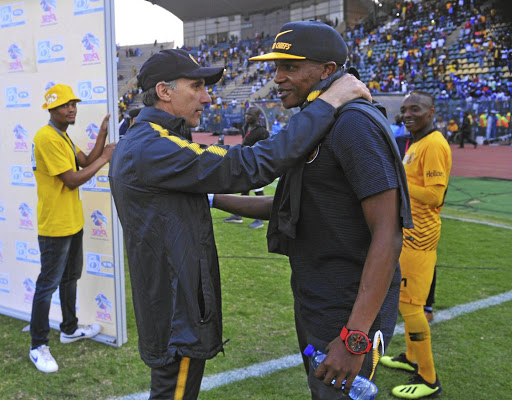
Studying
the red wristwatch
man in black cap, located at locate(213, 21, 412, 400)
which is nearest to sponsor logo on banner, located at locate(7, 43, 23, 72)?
man in black cap, located at locate(213, 21, 412, 400)

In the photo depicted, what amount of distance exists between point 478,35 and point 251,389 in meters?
32.0

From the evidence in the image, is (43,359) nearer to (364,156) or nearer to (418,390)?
(418,390)

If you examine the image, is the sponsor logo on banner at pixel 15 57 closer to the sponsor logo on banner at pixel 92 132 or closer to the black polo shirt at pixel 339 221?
the sponsor logo on banner at pixel 92 132

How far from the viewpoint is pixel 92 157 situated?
4023 mm

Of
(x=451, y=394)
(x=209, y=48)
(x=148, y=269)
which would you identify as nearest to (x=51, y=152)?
(x=148, y=269)

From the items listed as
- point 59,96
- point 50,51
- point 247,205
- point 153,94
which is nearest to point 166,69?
point 153,94

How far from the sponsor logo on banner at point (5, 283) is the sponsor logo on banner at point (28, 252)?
1.12 ft

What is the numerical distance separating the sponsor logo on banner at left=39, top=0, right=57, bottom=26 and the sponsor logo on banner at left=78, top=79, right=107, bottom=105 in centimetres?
65

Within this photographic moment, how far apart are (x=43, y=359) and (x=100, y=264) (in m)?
0.88

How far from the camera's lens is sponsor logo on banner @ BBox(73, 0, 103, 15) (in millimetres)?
3871

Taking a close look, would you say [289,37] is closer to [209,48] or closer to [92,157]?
[92,157]

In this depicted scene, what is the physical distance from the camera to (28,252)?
4.74 metres

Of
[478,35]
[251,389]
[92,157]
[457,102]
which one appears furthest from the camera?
[478,35]

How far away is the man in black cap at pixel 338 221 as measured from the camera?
172cm
